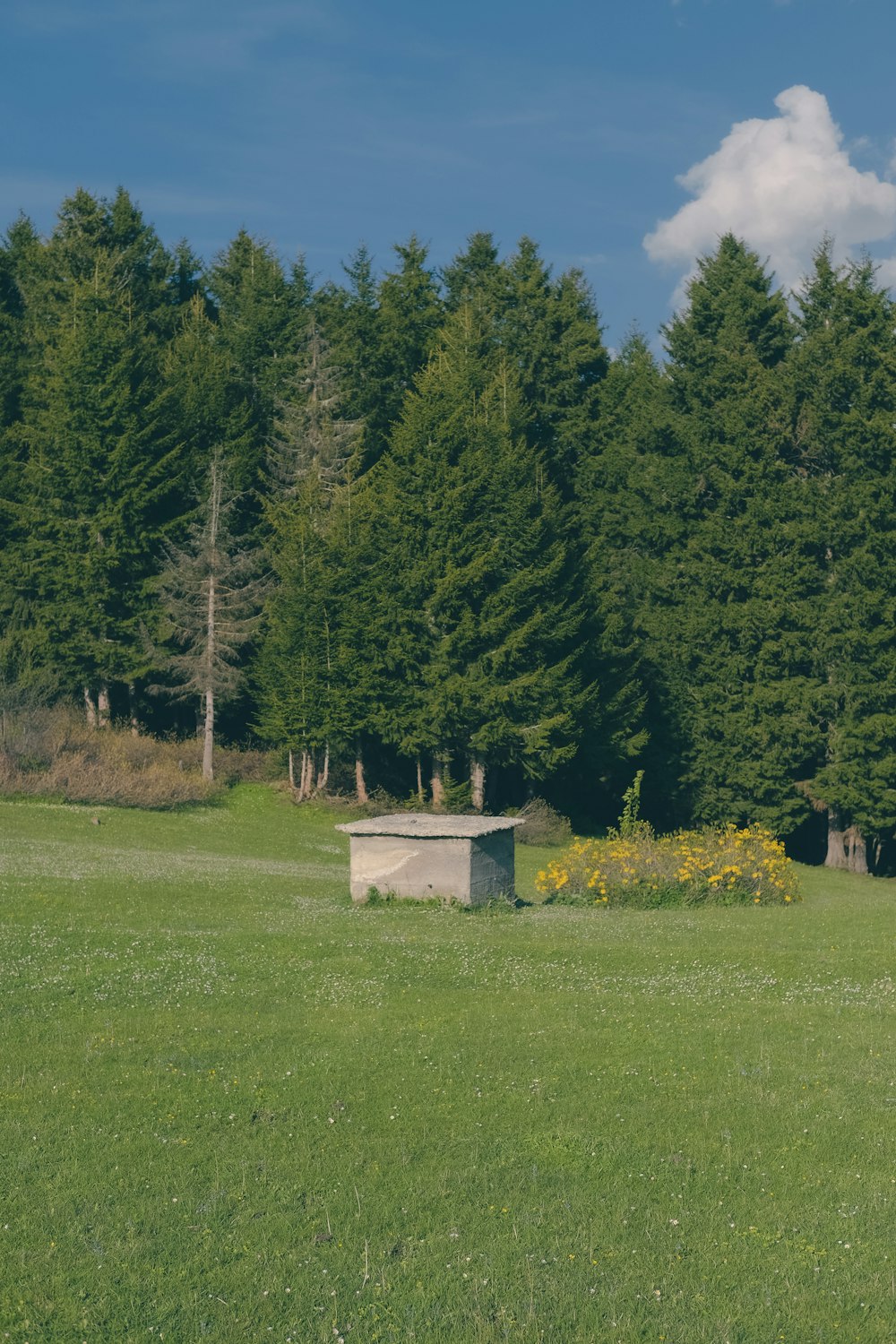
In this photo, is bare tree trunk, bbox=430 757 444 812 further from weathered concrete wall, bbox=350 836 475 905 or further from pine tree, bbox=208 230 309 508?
weathered concrete wall, bbox=350 836 475 905

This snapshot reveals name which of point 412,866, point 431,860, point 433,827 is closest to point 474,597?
point 433,827

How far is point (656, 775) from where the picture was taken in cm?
5678

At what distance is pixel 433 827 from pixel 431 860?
73 cm

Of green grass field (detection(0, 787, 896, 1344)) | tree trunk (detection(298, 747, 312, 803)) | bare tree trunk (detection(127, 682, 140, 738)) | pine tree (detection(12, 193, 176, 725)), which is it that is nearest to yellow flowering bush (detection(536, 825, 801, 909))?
green grass field (detection(0, 787, 896, 1344))

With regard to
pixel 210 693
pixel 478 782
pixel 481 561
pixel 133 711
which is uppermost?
pixel 481 561

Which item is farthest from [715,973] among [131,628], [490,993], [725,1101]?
[131,628]

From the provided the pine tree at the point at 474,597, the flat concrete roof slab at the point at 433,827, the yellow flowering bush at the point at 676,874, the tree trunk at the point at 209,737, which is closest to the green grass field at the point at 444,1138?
the flat concrete roof slab at the point at 433,827

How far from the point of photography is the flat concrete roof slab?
22.9m

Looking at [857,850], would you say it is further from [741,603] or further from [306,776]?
[306,776]

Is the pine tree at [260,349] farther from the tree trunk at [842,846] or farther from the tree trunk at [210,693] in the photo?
the tree trunk at [842,846]

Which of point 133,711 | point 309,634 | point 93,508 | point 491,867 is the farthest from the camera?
point 133,711

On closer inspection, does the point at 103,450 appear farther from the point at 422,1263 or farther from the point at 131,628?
the point at 422,1263

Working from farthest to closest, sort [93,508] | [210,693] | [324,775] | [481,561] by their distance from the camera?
[93,508]
[324,775]
[210,693]
[481,561]

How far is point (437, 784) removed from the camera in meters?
52.2
